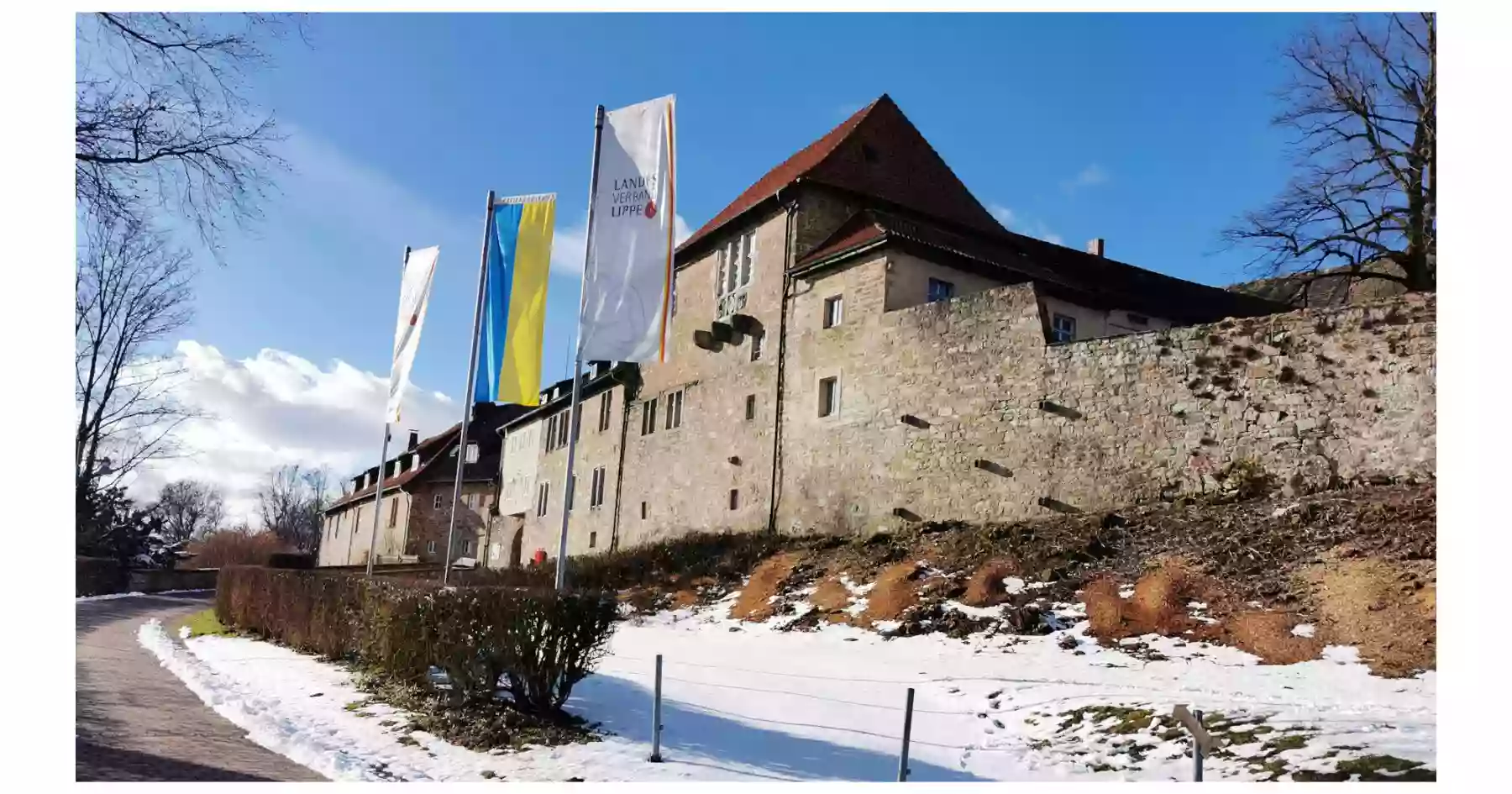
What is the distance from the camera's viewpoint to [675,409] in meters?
28.2

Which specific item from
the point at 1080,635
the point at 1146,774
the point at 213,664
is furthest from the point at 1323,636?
the point at 213,664

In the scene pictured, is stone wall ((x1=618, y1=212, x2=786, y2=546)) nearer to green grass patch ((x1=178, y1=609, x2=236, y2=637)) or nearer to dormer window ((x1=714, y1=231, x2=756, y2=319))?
dormer window ((x1=714, y1=231, x2=756, y2=319))

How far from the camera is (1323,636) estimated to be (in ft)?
35.9

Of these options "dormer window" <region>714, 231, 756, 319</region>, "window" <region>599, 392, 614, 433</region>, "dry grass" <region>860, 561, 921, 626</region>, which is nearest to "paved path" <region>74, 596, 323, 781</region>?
"dry grass" <region>860, 561, 921, 626</region>

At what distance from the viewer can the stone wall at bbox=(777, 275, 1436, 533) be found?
1413cm

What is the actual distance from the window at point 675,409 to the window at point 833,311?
618 centimetres

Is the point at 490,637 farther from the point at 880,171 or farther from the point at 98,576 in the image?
the point at 98,576

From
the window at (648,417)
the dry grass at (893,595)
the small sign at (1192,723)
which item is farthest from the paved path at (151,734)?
the window at (648,417)

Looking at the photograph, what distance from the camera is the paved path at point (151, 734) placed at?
26.4ft

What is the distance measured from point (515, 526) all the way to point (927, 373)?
971 inches

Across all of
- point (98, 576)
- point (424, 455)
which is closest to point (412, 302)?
point (98, 576)

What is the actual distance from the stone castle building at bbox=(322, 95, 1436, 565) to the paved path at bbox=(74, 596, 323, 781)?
39.8 ft

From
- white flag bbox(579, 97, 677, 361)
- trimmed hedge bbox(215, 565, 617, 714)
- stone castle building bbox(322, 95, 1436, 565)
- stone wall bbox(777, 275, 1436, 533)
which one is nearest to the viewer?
trimmed hedge bbox(215, 565, 617, 714)

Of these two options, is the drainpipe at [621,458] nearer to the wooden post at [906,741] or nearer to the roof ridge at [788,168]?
the roof ridge at [788,168]
